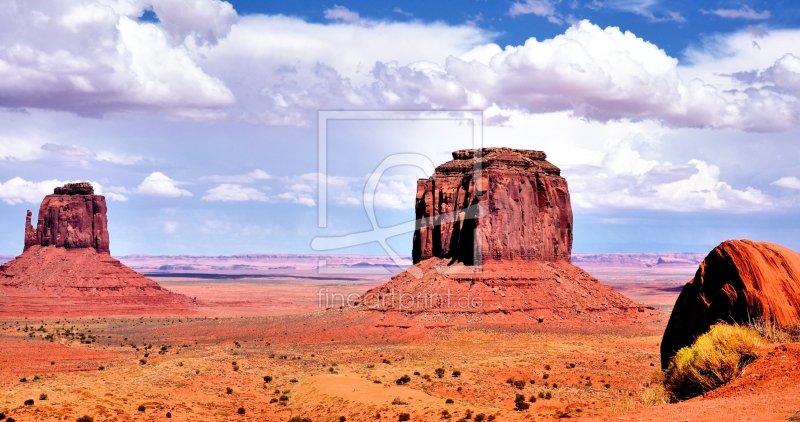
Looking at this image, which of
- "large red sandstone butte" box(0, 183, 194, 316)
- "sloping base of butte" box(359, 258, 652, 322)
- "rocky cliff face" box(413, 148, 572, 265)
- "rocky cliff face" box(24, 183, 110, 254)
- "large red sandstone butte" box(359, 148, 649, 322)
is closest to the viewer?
"sloping base of butte" box(359, 258, 652, 322)

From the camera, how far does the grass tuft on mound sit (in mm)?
18406

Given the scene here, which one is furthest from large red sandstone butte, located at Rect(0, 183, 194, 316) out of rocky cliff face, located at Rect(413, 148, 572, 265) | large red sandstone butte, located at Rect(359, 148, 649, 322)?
rocky cliff face, located at Rect(413, 148, 572, 265)

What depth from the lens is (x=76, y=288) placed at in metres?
105

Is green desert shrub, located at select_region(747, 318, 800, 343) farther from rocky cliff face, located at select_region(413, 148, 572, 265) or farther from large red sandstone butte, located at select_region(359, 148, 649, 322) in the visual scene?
rocky cliff face, located at select_region(413, 148, 572, 265)

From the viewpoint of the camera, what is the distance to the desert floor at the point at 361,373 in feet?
84.2

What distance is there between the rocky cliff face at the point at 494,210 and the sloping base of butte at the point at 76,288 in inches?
1840

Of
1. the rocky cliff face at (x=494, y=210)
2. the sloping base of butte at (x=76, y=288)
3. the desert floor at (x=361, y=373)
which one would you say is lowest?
the desert floor at (x=361, y=373)

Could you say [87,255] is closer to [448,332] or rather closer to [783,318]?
[448,332]

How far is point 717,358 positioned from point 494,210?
52114mm

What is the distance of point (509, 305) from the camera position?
6800 cm

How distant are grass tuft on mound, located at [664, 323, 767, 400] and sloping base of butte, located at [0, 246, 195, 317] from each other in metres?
91.2

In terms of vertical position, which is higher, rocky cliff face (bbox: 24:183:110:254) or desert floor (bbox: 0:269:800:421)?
rocky cliff face (bbox: 24:183:110:254)

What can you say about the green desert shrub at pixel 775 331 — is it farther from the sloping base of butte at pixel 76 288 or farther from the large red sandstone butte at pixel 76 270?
the large red sandstone butte at pixel 76 270

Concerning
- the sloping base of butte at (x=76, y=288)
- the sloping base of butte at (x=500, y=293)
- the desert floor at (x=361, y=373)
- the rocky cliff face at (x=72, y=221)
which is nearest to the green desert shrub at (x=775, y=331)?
the desert floor at (x=361, y=373)
